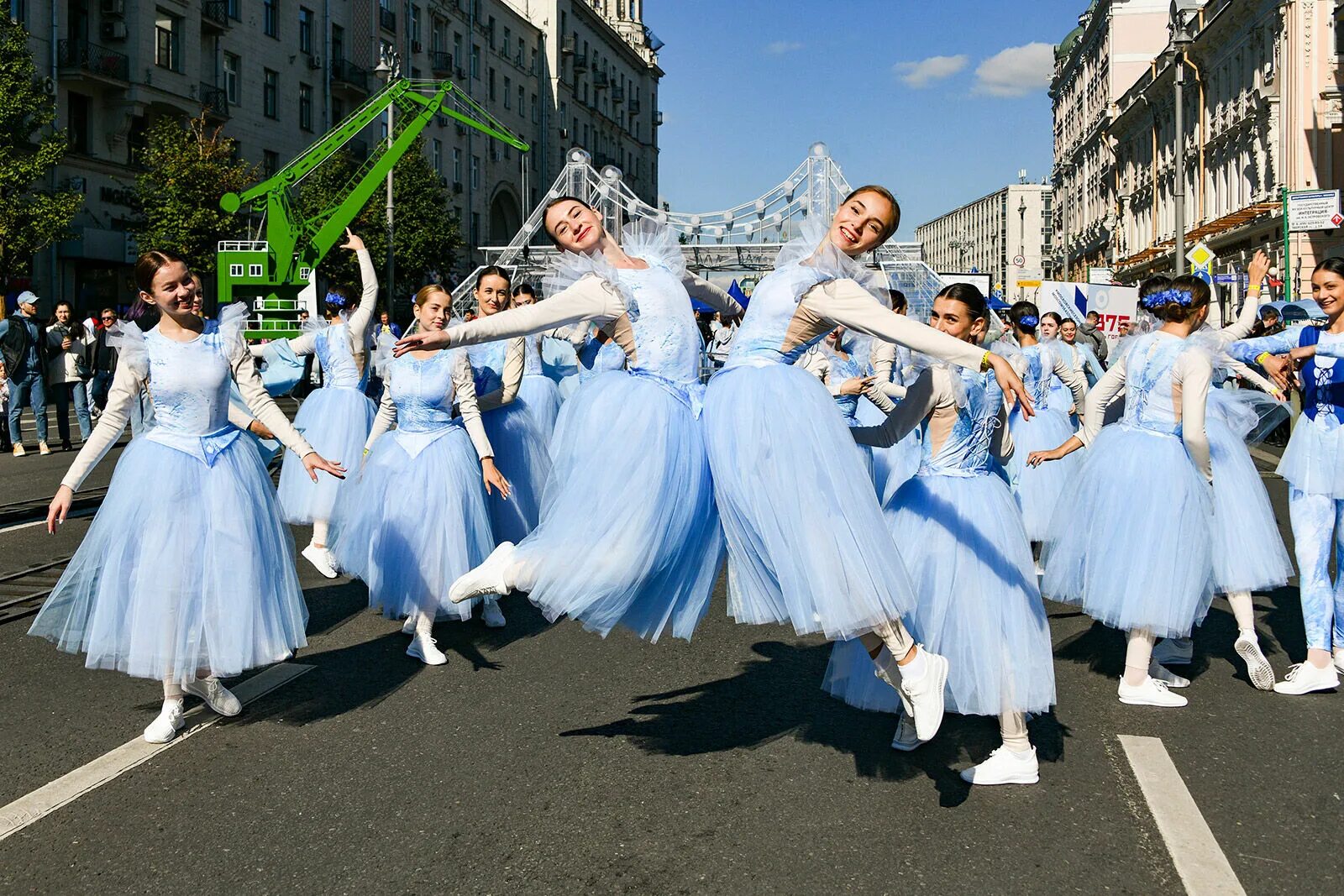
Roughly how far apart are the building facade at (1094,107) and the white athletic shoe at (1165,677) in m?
78.9

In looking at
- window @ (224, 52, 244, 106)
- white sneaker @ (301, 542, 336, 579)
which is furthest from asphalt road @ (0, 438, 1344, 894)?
window @ (224, 52, 244, 106)

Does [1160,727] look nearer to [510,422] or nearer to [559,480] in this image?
[559,480]

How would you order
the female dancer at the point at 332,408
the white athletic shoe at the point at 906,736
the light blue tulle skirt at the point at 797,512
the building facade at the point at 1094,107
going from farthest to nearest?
the building facade at the point at 1094,107
the female dancer at the point at 332,408
the white athletic shoe at the point at 906,736
the light blue tulle skirt at the point at 797,512

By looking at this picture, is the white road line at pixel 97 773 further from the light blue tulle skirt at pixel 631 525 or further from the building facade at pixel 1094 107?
the building facade at pixel 1094 107

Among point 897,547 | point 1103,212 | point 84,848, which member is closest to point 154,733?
point 84,848

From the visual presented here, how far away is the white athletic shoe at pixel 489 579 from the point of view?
481 centimetres

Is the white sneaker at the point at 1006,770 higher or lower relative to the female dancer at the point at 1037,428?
lower

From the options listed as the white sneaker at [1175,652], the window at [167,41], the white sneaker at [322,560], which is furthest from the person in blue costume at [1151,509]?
the window at [167,41]

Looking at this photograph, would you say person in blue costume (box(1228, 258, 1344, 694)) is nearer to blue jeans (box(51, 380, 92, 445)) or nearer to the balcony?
blue jeans (box(51, 380, 92, 445))

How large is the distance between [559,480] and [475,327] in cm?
67

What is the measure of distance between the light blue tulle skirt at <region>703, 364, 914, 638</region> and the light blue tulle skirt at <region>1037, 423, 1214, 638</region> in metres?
1.87

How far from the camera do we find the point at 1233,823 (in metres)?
4.35

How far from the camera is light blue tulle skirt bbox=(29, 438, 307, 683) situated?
5156mm

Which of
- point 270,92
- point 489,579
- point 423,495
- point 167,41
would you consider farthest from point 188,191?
point 489,579
